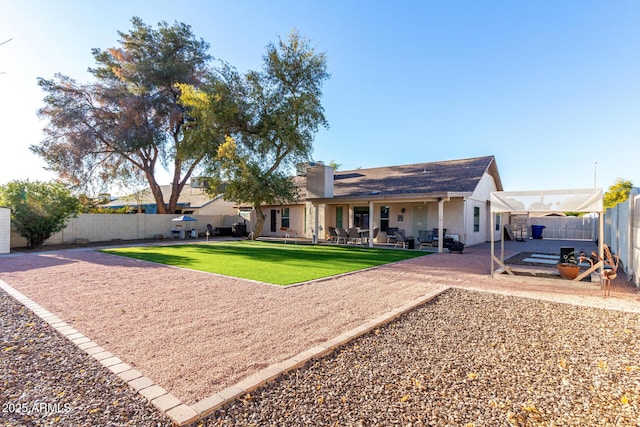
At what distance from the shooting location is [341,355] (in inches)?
143

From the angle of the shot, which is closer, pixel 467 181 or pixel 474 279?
pixel 474 279

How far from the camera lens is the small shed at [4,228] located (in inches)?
526

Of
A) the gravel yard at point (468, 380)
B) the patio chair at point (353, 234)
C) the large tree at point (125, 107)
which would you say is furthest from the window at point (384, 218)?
the gravel yard at point (468, 380)

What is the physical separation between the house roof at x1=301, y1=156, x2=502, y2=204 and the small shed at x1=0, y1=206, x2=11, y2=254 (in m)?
14.8

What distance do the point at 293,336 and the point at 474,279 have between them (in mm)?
5785

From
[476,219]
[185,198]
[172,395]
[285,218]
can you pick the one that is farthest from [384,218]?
[185,198]

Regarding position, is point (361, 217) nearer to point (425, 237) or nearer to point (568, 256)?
point (425, 237)

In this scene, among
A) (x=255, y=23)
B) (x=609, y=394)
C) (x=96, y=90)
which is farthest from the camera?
(x=96, y=90)

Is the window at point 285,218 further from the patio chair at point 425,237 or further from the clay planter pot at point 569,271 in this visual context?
the clay planter pot at point 569,271

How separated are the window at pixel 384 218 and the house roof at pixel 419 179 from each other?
1.17m

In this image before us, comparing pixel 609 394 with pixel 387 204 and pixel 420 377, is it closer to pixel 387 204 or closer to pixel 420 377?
pixel 420 377

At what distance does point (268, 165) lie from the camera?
1934cm

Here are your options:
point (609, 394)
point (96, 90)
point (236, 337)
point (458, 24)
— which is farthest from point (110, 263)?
point (96, 90)

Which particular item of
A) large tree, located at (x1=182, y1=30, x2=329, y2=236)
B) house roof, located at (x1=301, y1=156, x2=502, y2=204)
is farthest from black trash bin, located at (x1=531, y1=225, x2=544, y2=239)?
large tree, located at (x1=182, y1=30, x2=329, y2=236)
